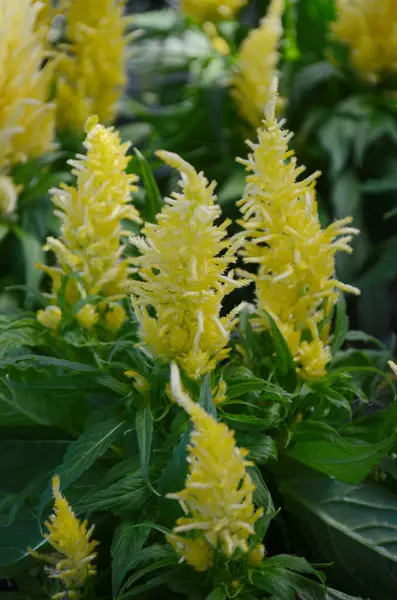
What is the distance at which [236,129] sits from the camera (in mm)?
1542

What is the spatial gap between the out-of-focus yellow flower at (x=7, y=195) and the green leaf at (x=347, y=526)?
1.91 ft

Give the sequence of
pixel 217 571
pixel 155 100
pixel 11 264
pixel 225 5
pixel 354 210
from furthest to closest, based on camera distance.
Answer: pixel 155 100
pixel 225 5
pixel 354 210
pixel 11 264
pixel 217 571

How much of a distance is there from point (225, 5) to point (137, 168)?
2.71 feet

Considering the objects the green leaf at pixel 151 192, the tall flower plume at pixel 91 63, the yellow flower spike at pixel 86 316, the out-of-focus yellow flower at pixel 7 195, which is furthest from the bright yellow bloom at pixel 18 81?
the yellow flower spike at pixel 86 316

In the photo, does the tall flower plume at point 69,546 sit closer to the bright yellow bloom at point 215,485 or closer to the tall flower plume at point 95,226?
the bright yellow bloom at point 215,485

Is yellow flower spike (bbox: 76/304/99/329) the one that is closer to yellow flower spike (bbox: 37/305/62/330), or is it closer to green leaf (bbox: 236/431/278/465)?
yellow flower spike (bbox: 37/305/62/330)

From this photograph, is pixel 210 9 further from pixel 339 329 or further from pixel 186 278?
pixel 186 278

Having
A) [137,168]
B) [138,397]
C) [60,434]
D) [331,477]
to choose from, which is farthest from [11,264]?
[331,477]

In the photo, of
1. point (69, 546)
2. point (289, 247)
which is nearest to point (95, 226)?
point (289, 247)

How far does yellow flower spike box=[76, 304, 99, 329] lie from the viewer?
79cm

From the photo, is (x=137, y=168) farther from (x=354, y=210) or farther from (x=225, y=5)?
(x=225, y=5)

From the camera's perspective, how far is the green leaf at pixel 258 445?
70 cm

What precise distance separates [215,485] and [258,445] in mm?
168

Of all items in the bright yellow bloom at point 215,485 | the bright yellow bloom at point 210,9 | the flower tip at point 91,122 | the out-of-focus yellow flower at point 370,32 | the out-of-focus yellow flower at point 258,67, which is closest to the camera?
the bright yellow bloom at point 215,485
